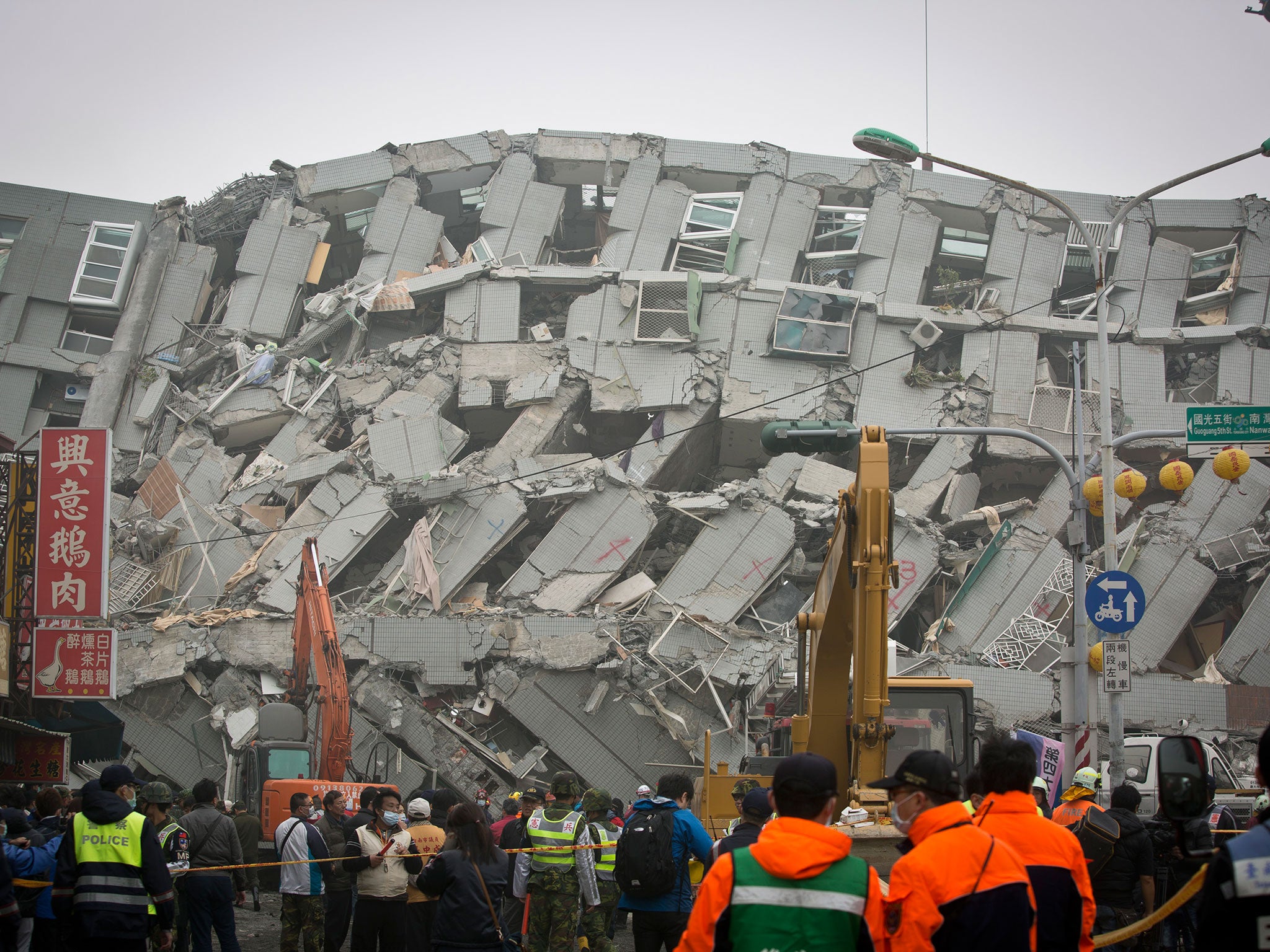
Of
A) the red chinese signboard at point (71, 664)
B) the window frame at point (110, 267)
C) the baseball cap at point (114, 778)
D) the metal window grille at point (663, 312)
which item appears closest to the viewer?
the baseball cap at point (114, 778)

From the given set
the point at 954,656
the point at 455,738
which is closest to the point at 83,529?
the point at 455,738

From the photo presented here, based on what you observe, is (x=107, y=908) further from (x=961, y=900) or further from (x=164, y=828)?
(x=961, y=900)

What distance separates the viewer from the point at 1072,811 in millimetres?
8508

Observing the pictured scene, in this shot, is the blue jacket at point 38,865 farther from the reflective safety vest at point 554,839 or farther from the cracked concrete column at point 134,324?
the cracked concrete column at point 134,324

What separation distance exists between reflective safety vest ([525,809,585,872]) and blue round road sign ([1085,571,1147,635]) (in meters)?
7.46

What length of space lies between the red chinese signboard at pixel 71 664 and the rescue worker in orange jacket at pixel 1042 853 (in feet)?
52.5

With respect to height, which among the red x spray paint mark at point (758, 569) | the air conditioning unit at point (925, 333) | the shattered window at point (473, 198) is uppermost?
the shattered window at point (473, 198)

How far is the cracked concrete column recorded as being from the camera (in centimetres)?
3016

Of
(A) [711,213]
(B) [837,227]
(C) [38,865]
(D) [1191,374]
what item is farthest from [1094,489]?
(A) [711,213]

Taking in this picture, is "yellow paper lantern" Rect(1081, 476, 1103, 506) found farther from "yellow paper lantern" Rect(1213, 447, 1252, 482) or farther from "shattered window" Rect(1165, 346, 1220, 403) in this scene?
"shattered window" Rect(1165, 346, 1220, 403)

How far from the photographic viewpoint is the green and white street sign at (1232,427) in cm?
1204

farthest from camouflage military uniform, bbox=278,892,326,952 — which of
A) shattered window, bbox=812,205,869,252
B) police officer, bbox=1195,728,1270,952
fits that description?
shattered window, bbox=812,205,869,252

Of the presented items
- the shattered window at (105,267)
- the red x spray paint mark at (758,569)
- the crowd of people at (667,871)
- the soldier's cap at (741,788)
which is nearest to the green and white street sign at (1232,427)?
the crowd of people at (667,871)

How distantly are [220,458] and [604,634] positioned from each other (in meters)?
11.3
